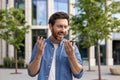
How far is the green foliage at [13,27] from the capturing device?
3180 centimetres

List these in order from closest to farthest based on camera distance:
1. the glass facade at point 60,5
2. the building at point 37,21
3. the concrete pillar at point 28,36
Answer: the concrete pillar at point 28,36 → the building at point 37,21 → the glass facade at point 60,5

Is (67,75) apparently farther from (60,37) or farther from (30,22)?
(30,22)

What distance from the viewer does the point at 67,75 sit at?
4.05 m

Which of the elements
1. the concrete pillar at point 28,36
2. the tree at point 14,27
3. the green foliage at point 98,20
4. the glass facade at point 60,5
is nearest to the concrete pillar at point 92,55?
the glass facade at point 60,5

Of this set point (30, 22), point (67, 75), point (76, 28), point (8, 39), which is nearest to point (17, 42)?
point (8, 39)

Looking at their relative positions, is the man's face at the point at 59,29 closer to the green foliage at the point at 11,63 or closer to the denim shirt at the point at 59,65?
the denim shirt at the point at 59,65

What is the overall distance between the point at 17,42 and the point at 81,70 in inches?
1122

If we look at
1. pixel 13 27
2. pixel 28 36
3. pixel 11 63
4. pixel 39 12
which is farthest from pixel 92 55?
pixel 13 27

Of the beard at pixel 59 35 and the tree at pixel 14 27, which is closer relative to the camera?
the beard at pixel 59 35

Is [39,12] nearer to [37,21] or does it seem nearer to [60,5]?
[37,21]

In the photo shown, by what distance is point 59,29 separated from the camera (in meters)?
3.94

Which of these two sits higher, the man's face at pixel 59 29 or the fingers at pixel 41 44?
the man's face at pixel 59 29

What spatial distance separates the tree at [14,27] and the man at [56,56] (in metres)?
27.5

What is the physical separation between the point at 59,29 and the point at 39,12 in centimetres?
4394
